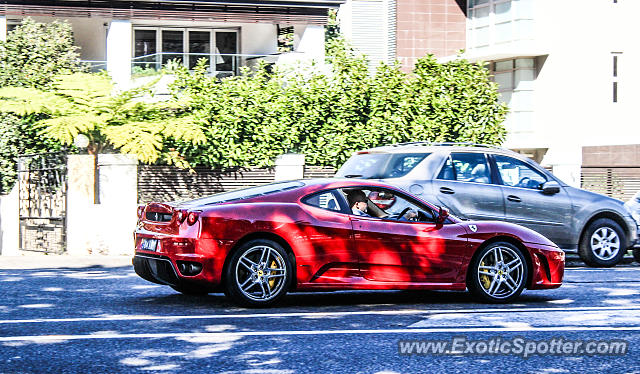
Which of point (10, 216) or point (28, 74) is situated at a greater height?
point (28, 74)

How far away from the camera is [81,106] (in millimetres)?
19891

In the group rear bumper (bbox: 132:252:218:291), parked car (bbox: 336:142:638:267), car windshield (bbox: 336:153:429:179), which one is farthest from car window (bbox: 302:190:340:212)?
car windshield (bbox: 336:153:429:179)

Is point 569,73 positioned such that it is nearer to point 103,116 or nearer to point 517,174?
point 103,116

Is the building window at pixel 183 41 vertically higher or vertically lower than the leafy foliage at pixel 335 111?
higher

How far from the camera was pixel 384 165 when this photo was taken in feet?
46.7

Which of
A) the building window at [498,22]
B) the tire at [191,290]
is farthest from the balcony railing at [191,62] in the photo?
the tire at [191,290]

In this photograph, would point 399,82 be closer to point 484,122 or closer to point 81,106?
point 484,122

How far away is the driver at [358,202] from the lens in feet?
34.5

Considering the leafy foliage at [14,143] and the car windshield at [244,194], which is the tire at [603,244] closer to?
the car windshield at [244,194]

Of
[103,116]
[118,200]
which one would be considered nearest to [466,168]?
[118,200]

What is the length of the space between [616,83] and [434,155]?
2245 cm

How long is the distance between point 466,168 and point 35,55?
1341 centimetres

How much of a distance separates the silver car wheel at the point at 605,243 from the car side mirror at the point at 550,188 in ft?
3.87

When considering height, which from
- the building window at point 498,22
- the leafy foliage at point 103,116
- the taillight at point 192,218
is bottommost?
the taillight at point 192,218
